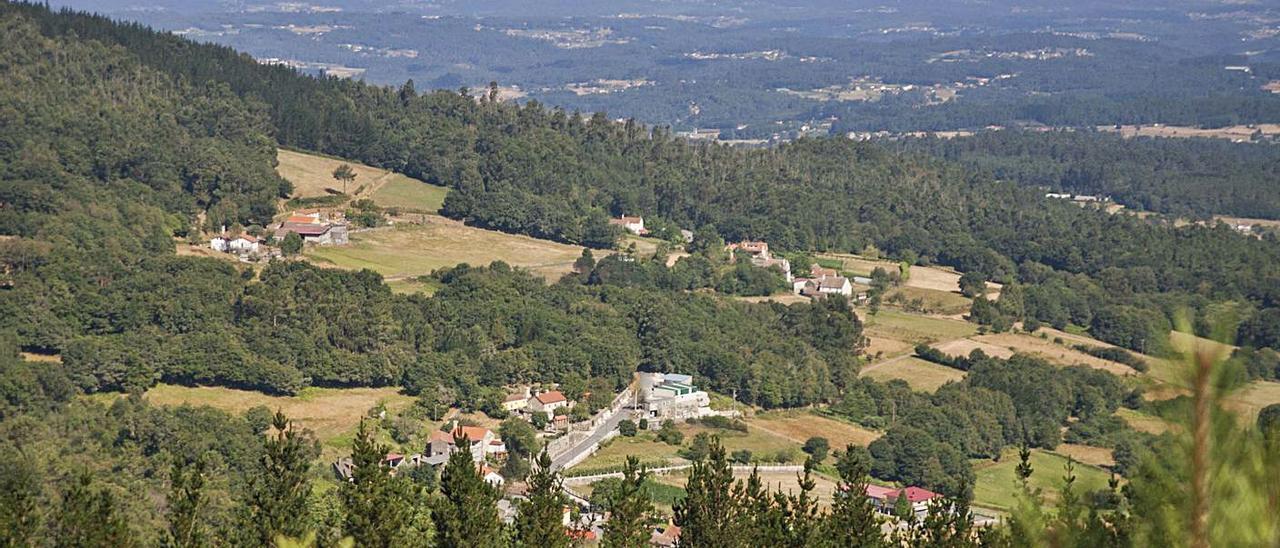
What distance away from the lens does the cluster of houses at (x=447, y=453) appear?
42.9 meters

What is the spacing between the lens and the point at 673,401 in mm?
53469

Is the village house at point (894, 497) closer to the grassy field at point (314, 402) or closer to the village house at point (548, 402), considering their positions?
the village house at point (548, 402)

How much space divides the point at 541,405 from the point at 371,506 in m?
27.1

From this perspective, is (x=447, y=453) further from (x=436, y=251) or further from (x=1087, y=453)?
(x=436, y=251)

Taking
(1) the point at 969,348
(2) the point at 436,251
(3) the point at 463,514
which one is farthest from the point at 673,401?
(3) the point at 463,514

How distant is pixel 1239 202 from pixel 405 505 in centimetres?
9992

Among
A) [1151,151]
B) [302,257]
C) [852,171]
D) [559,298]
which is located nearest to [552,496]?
[559,298]

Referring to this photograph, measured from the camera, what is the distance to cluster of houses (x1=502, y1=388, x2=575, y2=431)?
167 ft

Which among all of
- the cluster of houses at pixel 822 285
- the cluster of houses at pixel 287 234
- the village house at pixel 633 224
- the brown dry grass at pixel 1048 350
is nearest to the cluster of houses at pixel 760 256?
the cluster of houses at pixel 822 285

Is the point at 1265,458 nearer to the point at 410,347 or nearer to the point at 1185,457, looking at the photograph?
the point at 1185,457

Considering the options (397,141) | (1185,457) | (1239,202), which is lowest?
(1239,202)

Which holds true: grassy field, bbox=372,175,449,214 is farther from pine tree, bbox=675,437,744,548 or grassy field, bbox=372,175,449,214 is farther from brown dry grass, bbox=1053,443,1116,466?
pine tree, bbox=675,437,744,548

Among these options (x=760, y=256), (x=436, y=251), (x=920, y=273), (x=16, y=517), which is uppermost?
(x=16, y=517)

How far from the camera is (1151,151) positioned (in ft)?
446
